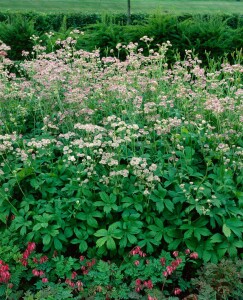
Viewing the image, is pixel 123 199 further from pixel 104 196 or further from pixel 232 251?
pixel 232 251

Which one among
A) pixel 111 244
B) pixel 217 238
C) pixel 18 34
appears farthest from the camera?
pixel 18 34

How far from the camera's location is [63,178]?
3.35 metres

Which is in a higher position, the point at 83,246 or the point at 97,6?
the point at 83,246

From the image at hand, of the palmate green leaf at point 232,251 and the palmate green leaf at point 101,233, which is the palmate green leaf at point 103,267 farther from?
the palmate green leaf at point 232,251

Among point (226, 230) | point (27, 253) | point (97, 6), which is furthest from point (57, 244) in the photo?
point (97, 6)

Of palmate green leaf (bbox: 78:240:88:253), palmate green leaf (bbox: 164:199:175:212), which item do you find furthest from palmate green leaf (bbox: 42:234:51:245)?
palmate green leaf (bbox: 164:199:175:212)

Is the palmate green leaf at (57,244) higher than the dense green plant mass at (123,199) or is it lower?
lower

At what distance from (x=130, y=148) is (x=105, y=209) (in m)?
0.74

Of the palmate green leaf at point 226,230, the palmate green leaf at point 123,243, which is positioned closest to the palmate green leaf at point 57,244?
the palmate green leaf at point 123,243

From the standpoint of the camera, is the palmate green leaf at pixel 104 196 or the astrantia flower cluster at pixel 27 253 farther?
the palmate green leaf at pixel 104 196

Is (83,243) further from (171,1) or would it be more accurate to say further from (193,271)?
(171,1)

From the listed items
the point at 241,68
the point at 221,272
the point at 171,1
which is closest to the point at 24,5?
the point at 171,1

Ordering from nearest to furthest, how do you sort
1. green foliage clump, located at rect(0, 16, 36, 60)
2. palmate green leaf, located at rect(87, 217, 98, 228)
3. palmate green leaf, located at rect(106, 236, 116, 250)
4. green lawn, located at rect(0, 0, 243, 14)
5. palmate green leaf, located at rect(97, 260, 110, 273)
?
palmate green leaf, located at rect(97, 260, 110, 273)
palmate green leaf, located at rect(106, 236, 116, 250)
palmate green leaf, located at rect(87, 217, 98, 228)
green foliage clump, located at rect(0, 16, 36, 60)
green lawn, located at rect(0, 0, 243, 14)

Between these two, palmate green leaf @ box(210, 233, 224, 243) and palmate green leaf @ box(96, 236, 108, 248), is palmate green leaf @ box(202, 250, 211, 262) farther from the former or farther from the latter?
palmate green leaf @ box(96, 236, 108, 248)
